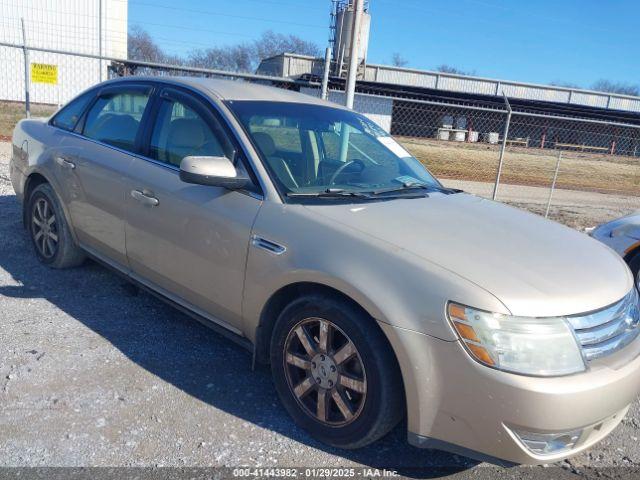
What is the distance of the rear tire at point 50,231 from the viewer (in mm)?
4520

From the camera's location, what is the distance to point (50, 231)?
4680 millimetres

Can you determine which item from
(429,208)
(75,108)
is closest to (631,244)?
(429,208)

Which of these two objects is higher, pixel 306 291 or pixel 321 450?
pixel 306 291

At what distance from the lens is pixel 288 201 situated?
296 cm

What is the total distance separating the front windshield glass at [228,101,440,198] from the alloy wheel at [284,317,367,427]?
787 millimetres

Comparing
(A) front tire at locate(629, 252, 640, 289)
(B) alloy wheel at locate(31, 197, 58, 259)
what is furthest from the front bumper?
(B) alloy wheel at locate(31, 197, 58, 259)

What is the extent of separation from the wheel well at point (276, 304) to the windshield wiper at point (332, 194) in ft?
1.72

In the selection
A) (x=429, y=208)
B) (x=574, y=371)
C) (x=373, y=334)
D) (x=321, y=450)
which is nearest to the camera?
(x=574, y=371)

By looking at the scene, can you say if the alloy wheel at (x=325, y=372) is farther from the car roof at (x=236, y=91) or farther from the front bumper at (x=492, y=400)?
the car roof at (x=236, y=91)

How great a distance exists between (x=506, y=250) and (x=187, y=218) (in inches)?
70.9

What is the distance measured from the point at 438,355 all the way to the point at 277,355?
98 centimetres

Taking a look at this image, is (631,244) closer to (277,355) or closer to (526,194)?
(277,355)

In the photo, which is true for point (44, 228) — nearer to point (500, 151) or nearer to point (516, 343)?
point (516, 343)

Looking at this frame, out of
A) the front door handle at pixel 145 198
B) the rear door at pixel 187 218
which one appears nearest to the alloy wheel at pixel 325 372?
the rear door at pixel 187 218
